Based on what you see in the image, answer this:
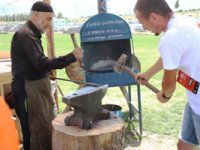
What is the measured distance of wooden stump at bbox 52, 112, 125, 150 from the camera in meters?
2.79

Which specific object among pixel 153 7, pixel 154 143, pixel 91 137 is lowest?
pixel 154 143

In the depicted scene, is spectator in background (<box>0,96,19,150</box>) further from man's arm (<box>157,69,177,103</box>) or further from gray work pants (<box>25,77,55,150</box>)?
gray work pants (<box>25,77,55,150</box>)

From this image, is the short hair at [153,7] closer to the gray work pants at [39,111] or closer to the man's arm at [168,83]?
the man's arm at [168,83]

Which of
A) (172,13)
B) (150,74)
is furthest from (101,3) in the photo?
(172,13)

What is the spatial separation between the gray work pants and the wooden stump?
427mm

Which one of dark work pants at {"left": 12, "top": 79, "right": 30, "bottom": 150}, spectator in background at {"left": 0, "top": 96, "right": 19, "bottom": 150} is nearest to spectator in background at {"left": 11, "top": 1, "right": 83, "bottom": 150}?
dark work pants at {"left": 12, "top": 79, "right": 30, "bottom": 150}

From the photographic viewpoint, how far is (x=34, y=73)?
3.26 m

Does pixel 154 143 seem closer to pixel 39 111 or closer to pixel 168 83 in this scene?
pixel 39 111

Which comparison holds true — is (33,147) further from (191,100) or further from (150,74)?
(191,100)

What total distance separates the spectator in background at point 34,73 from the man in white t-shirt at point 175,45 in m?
1.09

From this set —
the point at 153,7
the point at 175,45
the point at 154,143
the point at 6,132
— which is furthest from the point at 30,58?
the point at 6,132

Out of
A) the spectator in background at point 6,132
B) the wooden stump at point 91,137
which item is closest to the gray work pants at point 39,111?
the wooden stump at point 91,137

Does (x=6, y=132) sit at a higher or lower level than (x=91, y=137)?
higher

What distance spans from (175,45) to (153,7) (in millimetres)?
322
